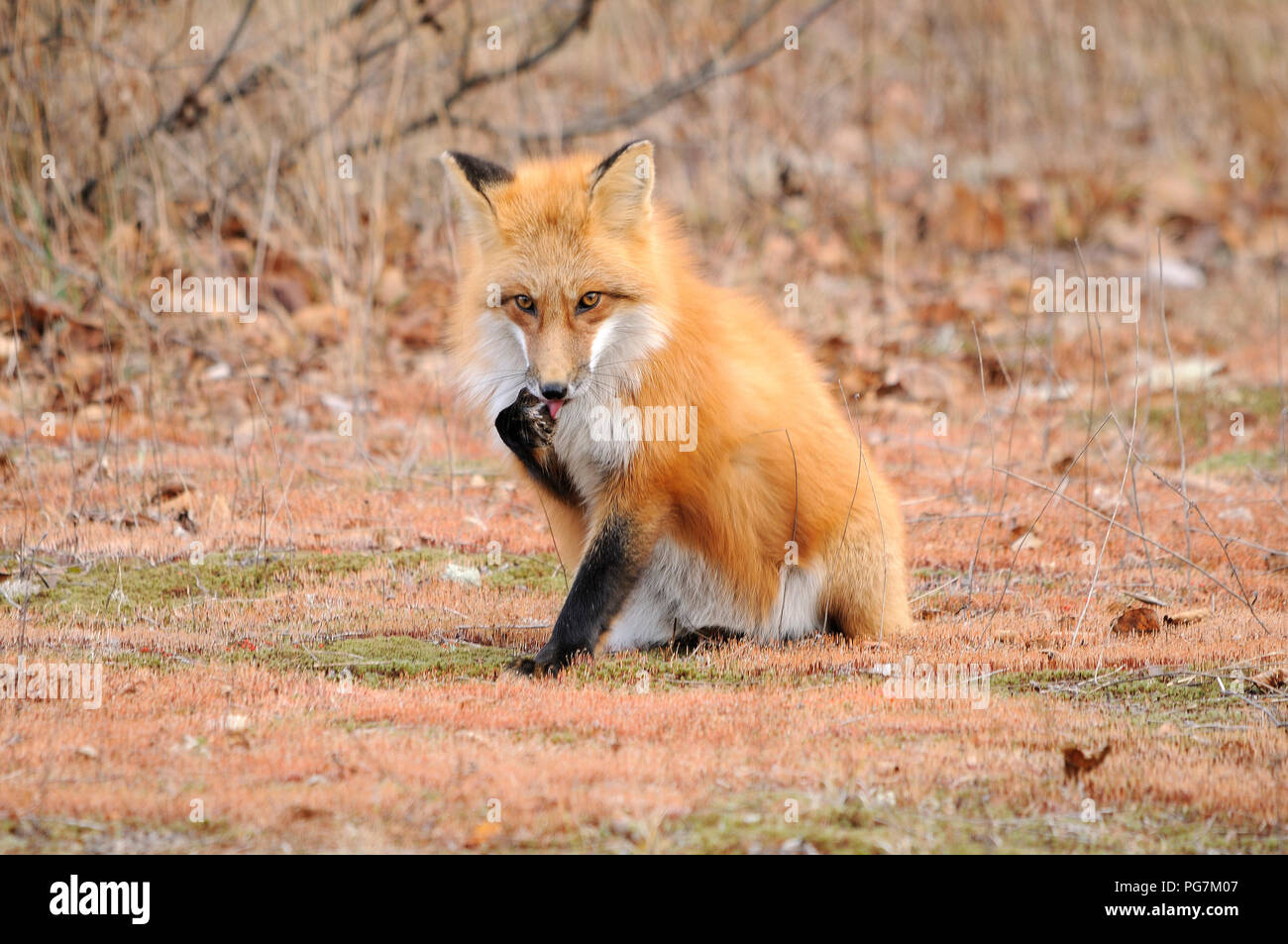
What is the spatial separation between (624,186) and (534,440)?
116cm

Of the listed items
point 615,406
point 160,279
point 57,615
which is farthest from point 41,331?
point 615,406

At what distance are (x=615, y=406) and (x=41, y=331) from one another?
284 inches

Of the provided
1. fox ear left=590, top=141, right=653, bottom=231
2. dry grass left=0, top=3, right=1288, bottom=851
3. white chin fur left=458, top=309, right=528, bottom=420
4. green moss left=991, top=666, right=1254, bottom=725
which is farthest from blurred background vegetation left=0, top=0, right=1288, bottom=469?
green moss left=991, top=666, right=1254, bottom=725

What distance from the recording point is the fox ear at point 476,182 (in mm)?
5457

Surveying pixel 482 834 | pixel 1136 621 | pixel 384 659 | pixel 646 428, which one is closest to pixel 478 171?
pixel 646 428

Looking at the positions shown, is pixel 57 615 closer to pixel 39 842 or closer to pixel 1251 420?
pixel 39 842

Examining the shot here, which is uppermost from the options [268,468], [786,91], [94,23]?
[786,91]

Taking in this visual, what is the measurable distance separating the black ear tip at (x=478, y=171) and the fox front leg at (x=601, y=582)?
1.57m

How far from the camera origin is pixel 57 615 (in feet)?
18.9

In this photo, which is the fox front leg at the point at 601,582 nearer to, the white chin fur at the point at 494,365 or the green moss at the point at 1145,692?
the white chin fur at the point at 494,365

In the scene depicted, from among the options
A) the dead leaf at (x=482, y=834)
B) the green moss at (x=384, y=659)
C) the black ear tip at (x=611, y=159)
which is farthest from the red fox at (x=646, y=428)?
the dead leaf at (x=482, y=834)

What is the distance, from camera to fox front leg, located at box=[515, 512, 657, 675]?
521 cm

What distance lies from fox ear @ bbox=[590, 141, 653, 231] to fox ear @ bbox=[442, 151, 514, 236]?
1.52 ft

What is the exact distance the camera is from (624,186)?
5.41 meters
